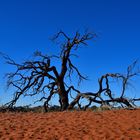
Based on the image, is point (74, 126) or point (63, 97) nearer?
point (74, 126)

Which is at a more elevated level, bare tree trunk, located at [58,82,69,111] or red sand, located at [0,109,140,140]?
bare tree trunk, located at [58,82,69,111]

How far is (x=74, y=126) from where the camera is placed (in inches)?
631

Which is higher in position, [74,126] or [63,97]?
[63,97]

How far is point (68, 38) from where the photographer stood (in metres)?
26.1

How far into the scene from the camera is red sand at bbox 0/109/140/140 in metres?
14.3

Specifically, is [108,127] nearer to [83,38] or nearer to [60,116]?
[60,116]

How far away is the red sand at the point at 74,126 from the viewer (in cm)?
1430

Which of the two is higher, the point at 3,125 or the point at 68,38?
the point at 68,38

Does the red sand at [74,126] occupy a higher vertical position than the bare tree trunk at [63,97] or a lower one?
lower

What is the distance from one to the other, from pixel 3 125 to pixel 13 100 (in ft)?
31.9

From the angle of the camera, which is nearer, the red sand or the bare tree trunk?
the red sand

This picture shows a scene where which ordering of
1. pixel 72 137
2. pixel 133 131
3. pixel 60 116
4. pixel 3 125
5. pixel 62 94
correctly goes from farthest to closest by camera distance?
pixel 62 94
pixel 60 116
pixel 3 125
pixel 133 131
pixel 72 137

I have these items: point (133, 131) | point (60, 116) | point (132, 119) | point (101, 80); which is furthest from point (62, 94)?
point (133, 131)

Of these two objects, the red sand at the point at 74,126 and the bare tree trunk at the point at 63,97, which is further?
the bare tree trunk at the point at 63,97
